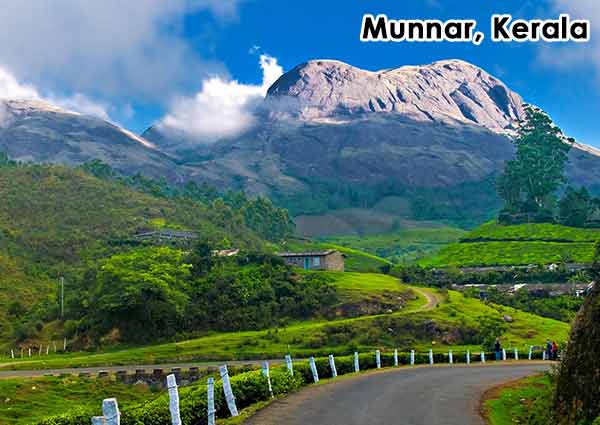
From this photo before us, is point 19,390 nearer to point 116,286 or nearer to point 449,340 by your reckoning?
point 116,286

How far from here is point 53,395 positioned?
4438 centimetres

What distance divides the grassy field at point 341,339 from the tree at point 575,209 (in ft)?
225

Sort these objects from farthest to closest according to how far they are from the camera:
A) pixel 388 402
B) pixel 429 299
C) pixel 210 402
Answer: pixel 429 299
pixel 388 402
pixel 210 402

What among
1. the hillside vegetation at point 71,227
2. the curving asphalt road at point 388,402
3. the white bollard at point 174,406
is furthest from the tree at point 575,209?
the white bollard at point 174,406

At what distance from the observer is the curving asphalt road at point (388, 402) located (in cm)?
2014

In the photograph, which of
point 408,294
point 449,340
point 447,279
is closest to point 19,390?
point 449,340

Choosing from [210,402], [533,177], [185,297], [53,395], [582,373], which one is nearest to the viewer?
[582,373]

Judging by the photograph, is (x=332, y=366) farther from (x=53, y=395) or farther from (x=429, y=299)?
(x=429, y=299)

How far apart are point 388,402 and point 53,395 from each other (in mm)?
29269

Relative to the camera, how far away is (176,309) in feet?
257

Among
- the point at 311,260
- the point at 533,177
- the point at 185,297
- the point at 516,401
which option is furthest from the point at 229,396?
the point at 533,177

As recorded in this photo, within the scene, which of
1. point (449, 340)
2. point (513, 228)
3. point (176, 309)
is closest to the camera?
point (449, 340)

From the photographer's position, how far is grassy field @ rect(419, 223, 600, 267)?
122 m

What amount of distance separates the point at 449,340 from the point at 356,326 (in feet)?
33.8
